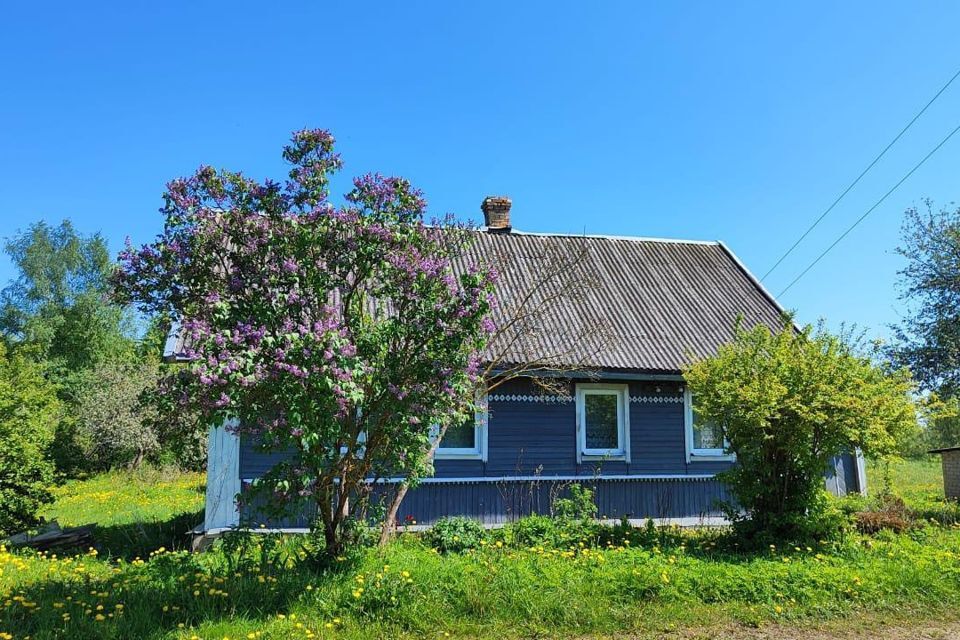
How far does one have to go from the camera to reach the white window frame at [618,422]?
525 inches

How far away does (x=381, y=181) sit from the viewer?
7.41 metres

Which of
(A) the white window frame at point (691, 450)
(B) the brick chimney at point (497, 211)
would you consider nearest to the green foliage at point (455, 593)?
(A) the white window frame at point (691, 450)

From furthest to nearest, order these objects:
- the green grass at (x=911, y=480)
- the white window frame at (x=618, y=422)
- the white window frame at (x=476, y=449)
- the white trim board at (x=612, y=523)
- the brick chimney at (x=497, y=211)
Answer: the green grass at (x=911, y=480), the brick chimney at (x=497, y=211), the white window frame at (x=618, y=422), the white window frame at (x=476, y=449), the white trim board at (x=612, y=523)

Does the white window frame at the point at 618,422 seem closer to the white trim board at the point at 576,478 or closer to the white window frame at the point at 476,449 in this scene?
the white trim board at the point at 576,478

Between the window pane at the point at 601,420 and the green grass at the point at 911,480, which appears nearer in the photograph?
the window pane at the point at 601,420

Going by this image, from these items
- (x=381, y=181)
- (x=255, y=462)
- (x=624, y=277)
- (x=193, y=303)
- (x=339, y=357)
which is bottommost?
(x=255, y=462)

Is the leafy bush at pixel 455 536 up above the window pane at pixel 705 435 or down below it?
below

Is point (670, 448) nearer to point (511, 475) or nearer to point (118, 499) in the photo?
point (511, 475)

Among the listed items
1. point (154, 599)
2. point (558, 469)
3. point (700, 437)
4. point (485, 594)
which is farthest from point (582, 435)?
point (154, 599)

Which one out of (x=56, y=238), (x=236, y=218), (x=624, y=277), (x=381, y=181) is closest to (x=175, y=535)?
(x=236, y=218)

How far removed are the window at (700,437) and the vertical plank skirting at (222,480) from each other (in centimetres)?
862

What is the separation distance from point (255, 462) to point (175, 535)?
1.73 meters

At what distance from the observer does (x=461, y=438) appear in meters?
13.0

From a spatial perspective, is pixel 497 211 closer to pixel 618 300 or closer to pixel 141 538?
pixel 618 300
